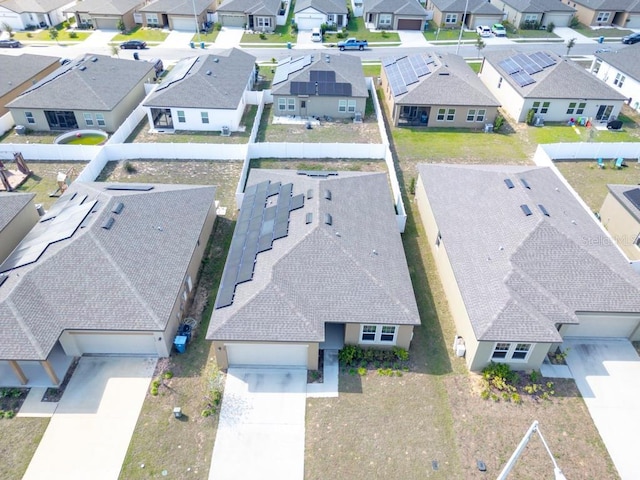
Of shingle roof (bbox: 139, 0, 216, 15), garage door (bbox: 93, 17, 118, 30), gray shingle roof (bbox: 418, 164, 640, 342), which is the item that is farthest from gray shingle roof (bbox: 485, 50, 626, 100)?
garage door (bbox: 93, 17, 118, 30)

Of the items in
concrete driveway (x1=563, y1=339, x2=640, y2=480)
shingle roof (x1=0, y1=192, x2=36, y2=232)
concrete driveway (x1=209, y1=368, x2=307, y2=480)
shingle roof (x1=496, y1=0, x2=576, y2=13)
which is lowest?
concrete driveway (x1=209, y1=368, x2=307, y2=480)

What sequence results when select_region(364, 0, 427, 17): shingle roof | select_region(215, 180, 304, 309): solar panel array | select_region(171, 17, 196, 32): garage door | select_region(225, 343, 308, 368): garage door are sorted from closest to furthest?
select_region(225, 343, 308, 368): garage door → select_region(215, 180, 304, 309): solar panel array → select_region(171, 17, 196, 32): garage door → select_region(364, 0, 427, 17): shingle roof

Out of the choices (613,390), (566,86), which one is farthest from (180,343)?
(566,86)

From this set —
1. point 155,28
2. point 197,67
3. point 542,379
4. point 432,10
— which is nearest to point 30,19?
point 155,28

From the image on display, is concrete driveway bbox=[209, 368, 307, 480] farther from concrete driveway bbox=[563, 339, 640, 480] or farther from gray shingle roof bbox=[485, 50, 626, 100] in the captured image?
gray shingle roof bbox=[485, 50, 626, 100]

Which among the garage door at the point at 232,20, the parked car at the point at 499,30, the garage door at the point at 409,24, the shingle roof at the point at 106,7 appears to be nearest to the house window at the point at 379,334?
the garage door at the point at 409,24

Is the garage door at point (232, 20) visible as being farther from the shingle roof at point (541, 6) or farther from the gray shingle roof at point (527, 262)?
the gray shingle roof at point (527, 262)
